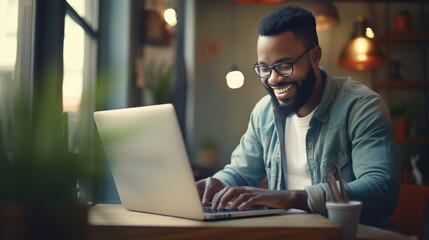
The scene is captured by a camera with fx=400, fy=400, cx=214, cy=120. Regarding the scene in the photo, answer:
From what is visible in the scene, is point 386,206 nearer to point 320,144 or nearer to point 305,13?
point 320,144

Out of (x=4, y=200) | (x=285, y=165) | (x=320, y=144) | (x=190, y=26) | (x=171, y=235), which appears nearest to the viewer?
(x=4, y=200)

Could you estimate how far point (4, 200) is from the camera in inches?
19.9

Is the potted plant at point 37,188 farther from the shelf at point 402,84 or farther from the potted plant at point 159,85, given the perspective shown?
the shelf at point 402,84

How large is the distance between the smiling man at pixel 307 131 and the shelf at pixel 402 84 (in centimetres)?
405

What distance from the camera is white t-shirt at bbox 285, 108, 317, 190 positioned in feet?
5.17

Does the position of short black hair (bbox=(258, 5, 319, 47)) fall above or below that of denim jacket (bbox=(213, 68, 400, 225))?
above

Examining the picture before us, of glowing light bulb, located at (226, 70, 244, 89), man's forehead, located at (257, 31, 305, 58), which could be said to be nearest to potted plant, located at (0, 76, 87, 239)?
man's forehead, located at (257, 31, 305, 58)

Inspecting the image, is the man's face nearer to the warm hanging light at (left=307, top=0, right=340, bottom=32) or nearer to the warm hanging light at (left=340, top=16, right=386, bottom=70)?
the warm hanging light at (left=307, top=0, right=340, bottom=32)

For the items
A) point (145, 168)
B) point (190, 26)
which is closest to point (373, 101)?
point (145, 168)

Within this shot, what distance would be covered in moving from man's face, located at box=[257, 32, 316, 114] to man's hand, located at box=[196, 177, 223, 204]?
18.3 inches

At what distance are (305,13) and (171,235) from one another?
1.09 meters

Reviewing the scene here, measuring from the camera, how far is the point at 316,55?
1.62 meters

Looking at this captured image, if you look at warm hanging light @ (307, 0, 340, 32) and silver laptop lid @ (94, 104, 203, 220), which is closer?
silver laptop lid @ (94, 104, 203, 220)

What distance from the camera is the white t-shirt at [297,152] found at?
1575mm
